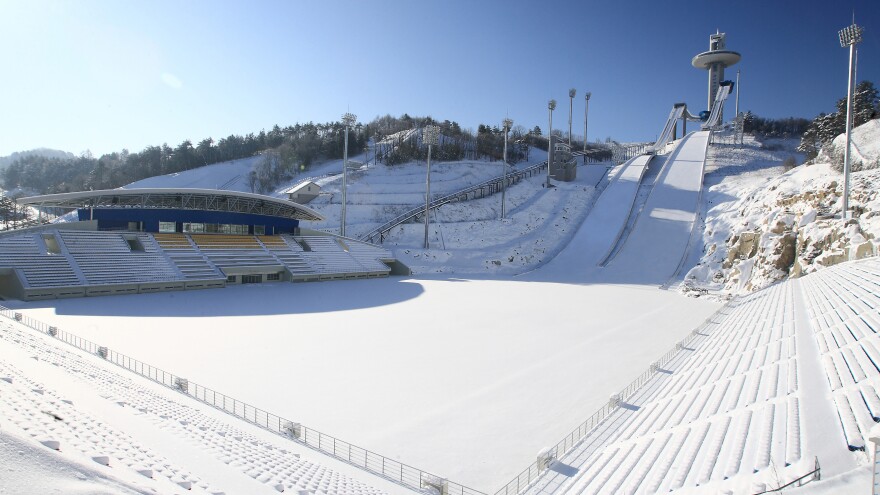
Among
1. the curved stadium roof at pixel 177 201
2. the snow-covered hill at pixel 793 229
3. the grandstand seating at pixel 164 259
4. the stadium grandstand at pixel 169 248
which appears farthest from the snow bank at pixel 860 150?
the curved stadium roof at pixel 177 201

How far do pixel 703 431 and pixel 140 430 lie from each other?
869cm

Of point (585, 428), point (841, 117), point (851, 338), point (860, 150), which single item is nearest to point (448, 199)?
point (860, 150)

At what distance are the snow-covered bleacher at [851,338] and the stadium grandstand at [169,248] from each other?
2563cm

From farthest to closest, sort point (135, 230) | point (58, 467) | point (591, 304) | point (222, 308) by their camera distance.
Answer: point (135, 230) < point (591, 304) < point (222, 308) < point (58, 467)

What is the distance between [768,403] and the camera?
7379mm

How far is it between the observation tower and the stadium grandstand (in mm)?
61037

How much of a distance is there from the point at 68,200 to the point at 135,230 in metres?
3.53

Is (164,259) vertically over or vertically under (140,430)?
over

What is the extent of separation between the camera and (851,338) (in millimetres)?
9414

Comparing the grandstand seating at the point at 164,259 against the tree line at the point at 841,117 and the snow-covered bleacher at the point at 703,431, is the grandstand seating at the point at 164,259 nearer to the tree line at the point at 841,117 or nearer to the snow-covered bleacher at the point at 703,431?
the snow-covered bleacher at the point at 703,431

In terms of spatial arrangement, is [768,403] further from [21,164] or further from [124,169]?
[21,164]

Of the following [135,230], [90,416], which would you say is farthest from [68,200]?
[90,416]

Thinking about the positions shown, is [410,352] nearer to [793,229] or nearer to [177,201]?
[177,201]

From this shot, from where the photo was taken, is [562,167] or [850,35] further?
[562,167]
